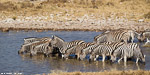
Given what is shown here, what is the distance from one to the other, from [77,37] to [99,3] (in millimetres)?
16428

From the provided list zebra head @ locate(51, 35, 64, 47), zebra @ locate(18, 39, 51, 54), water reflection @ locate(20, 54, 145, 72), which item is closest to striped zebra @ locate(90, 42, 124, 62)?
water reflection @ locate(20, 54, 145, 72)

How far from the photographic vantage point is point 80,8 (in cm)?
3769

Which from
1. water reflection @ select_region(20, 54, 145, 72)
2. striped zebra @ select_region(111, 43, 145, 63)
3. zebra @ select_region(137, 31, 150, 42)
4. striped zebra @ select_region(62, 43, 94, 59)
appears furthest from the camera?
zebra @ select_region(137, 31, 150, 42)

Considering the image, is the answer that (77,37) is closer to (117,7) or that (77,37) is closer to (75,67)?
(75,67)

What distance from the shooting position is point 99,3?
40469 mm

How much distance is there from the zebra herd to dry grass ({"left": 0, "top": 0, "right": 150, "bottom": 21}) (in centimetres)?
1429

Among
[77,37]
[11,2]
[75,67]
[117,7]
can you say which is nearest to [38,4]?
[11,2]

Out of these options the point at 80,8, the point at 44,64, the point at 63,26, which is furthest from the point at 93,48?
the point at 80,8

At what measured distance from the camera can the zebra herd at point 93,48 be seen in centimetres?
1585

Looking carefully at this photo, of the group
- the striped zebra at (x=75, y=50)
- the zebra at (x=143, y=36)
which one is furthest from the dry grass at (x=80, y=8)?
the striped zebra at (x=75, y=50)

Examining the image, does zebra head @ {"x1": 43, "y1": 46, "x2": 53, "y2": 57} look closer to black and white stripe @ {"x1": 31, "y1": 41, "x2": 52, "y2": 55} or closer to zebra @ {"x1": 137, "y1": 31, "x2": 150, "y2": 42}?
black and white stripe @ {"x1": 31, "y1": 41, "x2": 52, "y2": 55}

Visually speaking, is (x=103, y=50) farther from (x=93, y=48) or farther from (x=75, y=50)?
(x=75, y=50)

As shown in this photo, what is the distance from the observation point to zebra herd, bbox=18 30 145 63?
1585cm

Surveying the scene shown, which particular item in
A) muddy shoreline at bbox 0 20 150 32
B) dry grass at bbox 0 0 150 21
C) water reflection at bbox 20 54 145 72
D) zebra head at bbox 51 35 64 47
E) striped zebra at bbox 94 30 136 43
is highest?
zebra head at bbox 51 35 64 47
